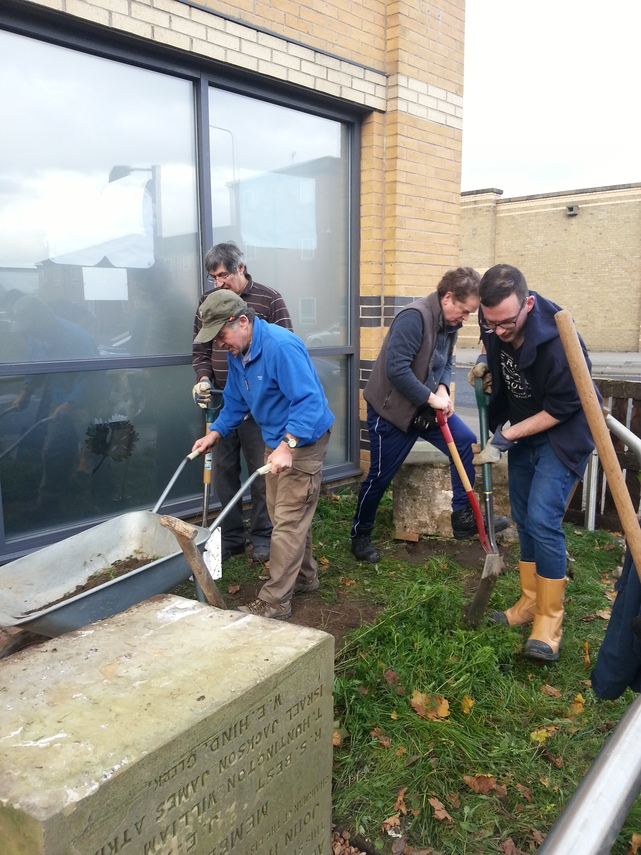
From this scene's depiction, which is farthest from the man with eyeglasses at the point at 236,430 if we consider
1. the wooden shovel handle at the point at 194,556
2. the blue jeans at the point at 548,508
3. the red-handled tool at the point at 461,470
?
the blue jeans at the point at 548,508

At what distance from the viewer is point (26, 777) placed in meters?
1.53

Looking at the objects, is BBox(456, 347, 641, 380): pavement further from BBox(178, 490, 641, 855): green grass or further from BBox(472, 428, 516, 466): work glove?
BBox(178, 490, 641, 855): green grass

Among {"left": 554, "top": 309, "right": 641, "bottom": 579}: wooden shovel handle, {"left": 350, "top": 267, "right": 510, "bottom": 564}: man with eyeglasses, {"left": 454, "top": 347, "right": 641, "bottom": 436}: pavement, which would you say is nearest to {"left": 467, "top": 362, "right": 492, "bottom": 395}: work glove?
{"left": 350, "top": 267, "right": 510, "bottom": 564}: man with eyeglasses

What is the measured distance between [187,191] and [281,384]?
7.37 feet

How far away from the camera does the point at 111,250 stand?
4773 millimetres

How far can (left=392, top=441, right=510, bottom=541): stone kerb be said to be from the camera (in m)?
5.48

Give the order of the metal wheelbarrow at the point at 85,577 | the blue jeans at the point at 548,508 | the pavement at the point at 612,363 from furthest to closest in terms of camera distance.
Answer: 1. the pavement at the point at 612,363
2. the blue jeans at the point at 548,508
3. the metal wheelbarrow at the point at 85,577

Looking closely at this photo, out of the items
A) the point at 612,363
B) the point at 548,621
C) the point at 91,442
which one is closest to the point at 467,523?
the point at 548,621

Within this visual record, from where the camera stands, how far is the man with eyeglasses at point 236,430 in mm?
4555

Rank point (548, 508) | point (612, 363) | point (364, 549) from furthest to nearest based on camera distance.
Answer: point (612, 363)
point (364, 549)
point (548, 508)

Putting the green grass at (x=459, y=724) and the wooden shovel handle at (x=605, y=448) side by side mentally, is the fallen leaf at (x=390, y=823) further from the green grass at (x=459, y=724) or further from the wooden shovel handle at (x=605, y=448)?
the wooden shovel handle at (x=605, y=448)

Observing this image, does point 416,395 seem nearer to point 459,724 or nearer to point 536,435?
point 536,435

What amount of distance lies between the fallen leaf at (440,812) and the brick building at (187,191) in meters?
3.04

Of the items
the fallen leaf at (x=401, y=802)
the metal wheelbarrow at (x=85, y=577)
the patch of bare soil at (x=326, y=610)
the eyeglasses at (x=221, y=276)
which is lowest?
the fallen leaf at (x=401, y=802)
